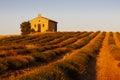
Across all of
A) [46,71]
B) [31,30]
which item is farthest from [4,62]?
[31,30]

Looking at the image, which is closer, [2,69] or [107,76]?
[2,69]

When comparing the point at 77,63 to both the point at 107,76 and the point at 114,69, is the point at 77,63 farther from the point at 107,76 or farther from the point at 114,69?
the point at 114,69

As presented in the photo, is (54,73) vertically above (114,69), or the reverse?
(54,73)

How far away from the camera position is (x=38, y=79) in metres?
8.53

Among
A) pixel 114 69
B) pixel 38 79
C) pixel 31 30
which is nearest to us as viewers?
pixel 38 79

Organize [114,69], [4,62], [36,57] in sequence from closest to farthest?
[4,62] → [114,69] → [36,57]

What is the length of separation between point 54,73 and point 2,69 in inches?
164

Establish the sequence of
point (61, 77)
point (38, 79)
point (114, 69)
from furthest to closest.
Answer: point (114, 69)
point (61, 77)
point (38, 79)

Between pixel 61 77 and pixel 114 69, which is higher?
pixel 61 77

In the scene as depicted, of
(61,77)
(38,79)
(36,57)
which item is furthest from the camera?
(36,57)

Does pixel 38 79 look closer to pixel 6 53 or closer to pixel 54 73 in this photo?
pixel 54 73

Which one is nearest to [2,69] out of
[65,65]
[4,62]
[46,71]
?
[4,62]

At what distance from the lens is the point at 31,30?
2936 inches

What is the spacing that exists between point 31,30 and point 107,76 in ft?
199
